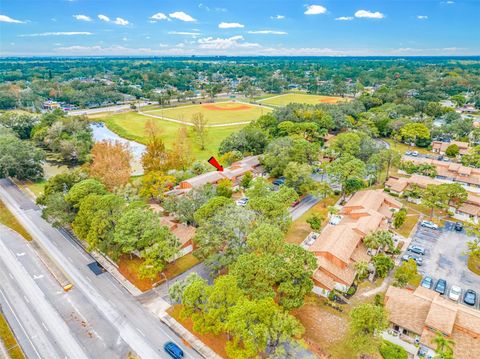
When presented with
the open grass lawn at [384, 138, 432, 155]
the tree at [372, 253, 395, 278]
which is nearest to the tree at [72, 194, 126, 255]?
the tree at [372, 253, 395, 278]

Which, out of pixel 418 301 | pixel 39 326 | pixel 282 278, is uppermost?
pixel 282 278

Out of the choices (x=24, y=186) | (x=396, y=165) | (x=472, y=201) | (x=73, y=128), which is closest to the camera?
(x=472, y=201)

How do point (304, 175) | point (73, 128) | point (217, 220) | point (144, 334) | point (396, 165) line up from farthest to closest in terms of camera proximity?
point (73, 128), point (396, 165), point (304, 175), point (217, 220), point (144, 334)

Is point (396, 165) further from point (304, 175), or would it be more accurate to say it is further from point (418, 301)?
point (418, 301)

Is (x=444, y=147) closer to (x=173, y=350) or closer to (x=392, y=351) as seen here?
(x=392, y=351)

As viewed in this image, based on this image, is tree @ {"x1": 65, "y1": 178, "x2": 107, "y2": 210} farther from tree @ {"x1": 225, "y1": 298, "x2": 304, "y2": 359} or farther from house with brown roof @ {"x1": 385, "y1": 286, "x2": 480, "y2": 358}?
house with brown roof @ {"x1": 385, "y1": 286, "x2": 480, "y2": 358}

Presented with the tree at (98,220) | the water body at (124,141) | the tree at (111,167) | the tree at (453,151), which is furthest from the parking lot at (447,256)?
the water body at (124,141)

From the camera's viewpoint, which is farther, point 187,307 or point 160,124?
point 160,124

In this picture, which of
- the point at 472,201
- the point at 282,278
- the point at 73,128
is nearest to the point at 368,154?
the point at 472,201
